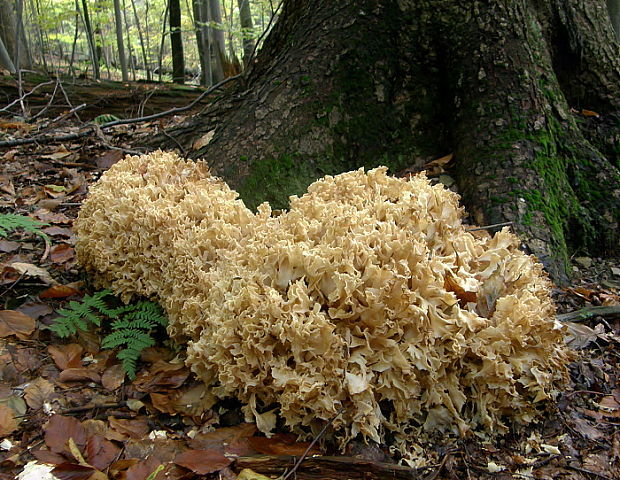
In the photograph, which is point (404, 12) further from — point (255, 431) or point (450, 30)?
point (255, 431)

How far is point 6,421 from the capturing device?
2.45 meters

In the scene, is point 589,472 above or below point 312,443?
below

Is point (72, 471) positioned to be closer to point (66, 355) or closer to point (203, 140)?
point (66, 355)

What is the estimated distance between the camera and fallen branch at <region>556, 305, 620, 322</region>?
10.5ft

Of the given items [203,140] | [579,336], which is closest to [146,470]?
[579,336]

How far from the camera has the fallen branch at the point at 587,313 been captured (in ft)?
10.5

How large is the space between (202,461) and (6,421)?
1091mm

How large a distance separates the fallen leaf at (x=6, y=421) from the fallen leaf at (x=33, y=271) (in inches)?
53.5

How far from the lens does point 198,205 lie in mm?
3402

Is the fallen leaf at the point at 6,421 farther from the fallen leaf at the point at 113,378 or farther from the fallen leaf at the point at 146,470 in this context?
the fallen leaf at the point at 146,470

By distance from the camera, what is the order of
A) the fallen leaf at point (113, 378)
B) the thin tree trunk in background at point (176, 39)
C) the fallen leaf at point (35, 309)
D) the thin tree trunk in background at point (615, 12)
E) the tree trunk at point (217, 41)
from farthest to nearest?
the thin tree trunk in background at point (176, 39) < the tree trunk at point (217, 41) < the thin tree trunk in background at point (615, 12) < the fallen leaf at point (35, 309) < the fallen leaf at point (113, 378)

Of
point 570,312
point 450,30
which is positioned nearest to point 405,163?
point 450,30

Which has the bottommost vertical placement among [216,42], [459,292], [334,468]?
[334,468]

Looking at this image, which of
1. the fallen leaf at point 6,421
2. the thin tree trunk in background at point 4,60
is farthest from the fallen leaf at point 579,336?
the thin tree trunk in background at point 4,60
